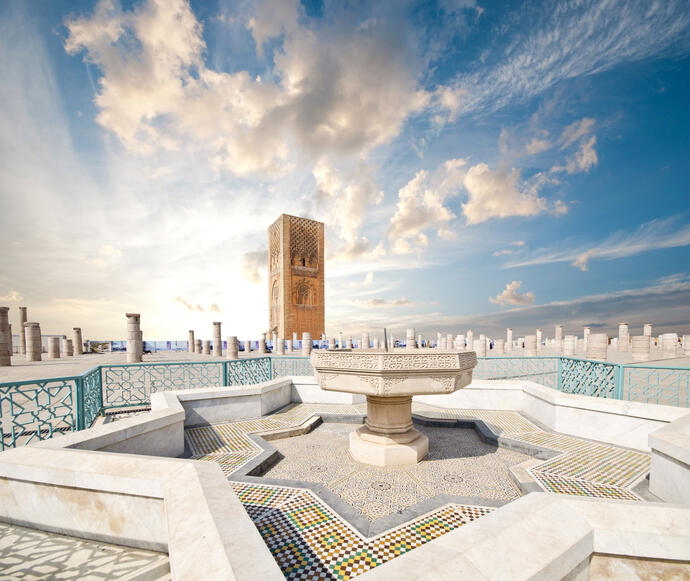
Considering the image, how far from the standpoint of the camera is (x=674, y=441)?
2.83 metres

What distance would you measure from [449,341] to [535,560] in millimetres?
27183

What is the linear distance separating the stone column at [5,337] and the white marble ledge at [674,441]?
2148cm

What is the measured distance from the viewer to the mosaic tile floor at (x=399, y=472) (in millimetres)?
3178

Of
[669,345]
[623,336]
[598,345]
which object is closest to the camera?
[598,345]

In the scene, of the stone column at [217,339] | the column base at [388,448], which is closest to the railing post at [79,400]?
the column base at [388,448]

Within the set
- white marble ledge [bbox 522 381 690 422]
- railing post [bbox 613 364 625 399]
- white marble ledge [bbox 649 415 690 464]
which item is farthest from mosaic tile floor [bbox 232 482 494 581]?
railing post [bbox 613 364 625 399]

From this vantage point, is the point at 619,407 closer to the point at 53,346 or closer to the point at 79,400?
the point at 79,400

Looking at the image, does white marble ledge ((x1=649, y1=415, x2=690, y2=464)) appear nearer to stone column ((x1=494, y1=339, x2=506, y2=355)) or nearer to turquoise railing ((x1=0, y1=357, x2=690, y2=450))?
turquoise railing ((x1=0, y1=357, x2=690, y2=450))

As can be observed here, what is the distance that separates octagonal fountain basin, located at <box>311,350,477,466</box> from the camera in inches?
140

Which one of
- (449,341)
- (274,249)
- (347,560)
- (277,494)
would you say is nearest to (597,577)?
(347,560)

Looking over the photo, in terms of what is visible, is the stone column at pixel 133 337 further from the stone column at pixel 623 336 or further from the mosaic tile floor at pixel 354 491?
the stone column at pixel 623 336

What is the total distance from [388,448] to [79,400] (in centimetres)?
432

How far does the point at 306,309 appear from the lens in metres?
35.2

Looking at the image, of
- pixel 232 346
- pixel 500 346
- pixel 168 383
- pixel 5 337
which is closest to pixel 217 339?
pixel 232 346
